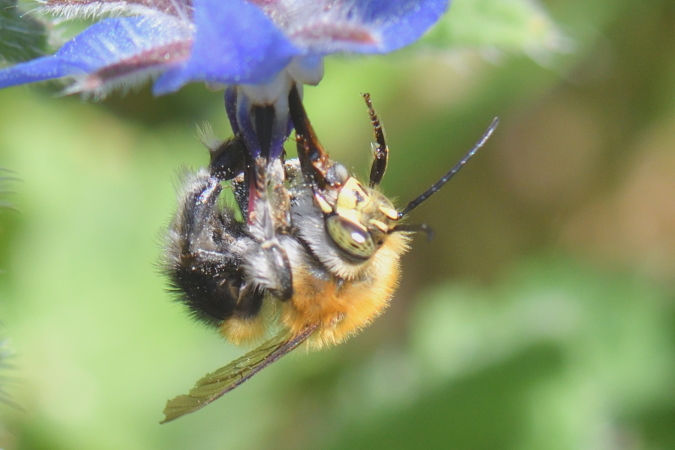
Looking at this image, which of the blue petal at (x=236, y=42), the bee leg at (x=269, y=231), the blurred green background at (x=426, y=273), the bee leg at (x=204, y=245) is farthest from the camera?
the blurred green background at (x=426, y=273)

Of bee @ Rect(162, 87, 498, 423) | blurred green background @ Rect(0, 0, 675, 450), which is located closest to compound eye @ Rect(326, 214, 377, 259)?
bee @ Rect(162, 87, 498, 423)

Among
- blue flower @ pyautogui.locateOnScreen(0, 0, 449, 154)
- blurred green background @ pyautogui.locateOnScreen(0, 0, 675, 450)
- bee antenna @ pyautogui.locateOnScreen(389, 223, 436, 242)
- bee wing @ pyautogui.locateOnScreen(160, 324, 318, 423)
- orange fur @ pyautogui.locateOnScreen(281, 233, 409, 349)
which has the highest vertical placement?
blue flower @ pyautogui.locateOnScreen(0, 0, 449, 154)

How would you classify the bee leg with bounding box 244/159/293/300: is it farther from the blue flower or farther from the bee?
the blue flower

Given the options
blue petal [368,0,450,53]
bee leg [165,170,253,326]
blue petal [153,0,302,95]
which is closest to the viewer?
blue petal [153,0,302,95]

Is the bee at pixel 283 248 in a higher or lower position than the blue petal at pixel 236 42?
lower

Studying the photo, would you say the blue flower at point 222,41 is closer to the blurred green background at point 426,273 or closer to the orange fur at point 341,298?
the orange fur at point 341,298

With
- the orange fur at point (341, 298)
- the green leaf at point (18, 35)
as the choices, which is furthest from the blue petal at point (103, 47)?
the orange fur at point (341, 298)

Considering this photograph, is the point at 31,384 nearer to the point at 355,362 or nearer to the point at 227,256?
the point at 355,362

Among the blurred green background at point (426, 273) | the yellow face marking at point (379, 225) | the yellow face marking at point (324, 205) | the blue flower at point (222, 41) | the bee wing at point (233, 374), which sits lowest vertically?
the blurred green background at point (426, 273)

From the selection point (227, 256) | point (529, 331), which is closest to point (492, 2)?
point (227, 256)
